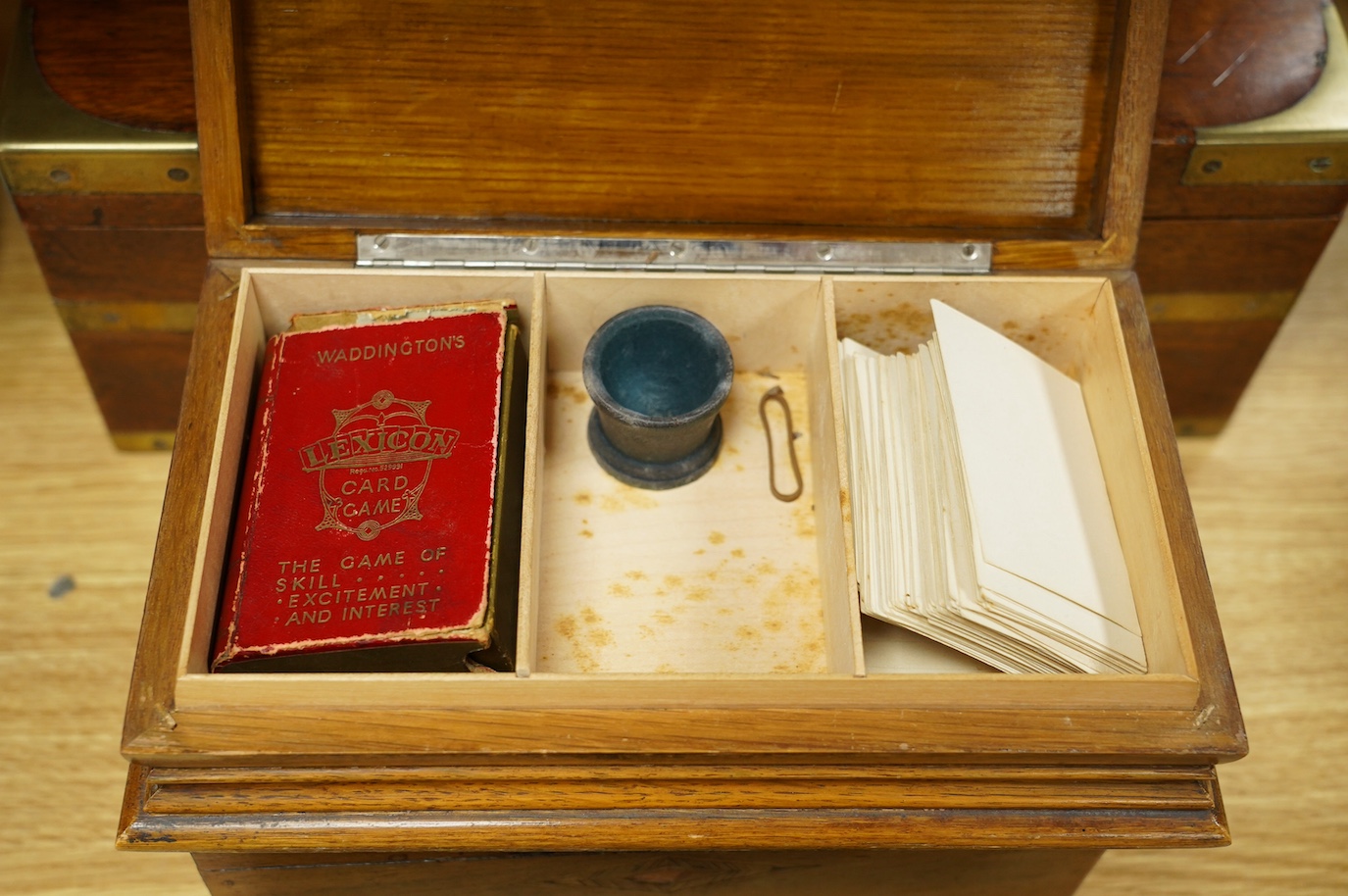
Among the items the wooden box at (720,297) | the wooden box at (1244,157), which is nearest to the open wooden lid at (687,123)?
the wooden box at (720,297)

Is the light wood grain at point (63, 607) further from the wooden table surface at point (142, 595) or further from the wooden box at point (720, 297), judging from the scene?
the wooden box at point (720, 297)

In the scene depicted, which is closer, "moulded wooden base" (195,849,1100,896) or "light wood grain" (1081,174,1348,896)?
"moulded wooden base" (195,849,1100,896)

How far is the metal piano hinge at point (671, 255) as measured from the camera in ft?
4.74

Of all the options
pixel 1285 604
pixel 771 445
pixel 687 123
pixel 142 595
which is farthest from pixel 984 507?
pixel 142 595

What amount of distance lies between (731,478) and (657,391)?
5.6 inches

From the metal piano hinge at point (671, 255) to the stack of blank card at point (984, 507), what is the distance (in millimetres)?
85

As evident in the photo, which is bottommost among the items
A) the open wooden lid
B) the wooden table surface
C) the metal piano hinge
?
the wooden table surface

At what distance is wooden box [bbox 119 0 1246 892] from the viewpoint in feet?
3.83

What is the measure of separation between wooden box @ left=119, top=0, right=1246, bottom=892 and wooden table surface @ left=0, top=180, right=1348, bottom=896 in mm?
517

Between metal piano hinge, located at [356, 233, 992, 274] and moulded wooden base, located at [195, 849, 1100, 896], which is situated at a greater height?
metal piano hinge, located at [356, 233, 992, 274]

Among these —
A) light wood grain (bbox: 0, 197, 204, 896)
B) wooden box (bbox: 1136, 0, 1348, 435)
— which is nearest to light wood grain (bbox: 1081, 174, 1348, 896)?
wooden box (bbox: 1136, 0, 1348, 435)

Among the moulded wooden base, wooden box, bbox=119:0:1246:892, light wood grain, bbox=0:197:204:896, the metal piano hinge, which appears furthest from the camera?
light wood grain, bbox=0:197:204:896

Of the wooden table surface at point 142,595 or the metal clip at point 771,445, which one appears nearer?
the metal clip at point 771,445

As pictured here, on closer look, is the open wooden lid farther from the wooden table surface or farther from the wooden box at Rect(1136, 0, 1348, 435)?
the wooden table surface
